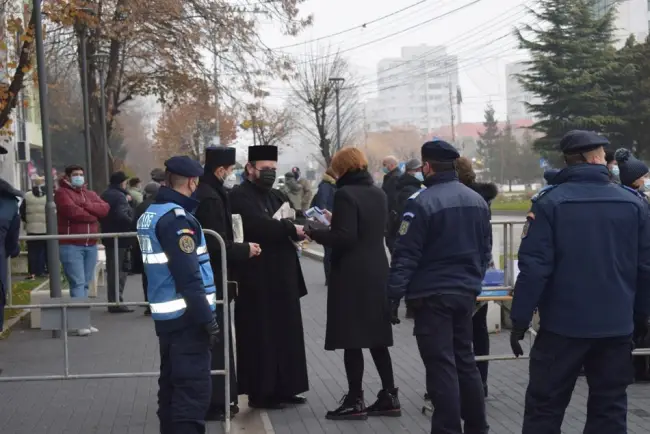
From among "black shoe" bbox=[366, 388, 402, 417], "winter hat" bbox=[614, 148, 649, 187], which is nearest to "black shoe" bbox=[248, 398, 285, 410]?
"black shoe" bbox=[366, 388, 402, 417]

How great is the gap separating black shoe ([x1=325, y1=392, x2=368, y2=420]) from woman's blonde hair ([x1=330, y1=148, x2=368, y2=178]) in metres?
1.70

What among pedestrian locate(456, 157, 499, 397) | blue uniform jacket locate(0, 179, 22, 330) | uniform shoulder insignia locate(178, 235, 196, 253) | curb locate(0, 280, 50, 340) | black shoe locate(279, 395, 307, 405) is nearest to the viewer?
uniform shoulder insignia locate(178, 235, 196, 253)

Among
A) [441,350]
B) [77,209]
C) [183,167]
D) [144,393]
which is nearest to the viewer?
[183,167]

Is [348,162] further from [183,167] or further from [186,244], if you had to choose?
[186,244]

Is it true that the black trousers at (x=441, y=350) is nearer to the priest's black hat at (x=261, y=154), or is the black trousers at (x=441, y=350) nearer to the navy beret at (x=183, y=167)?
the navy beret at (x=183, y=167)

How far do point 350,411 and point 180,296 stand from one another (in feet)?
7.35

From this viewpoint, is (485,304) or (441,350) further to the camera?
(485,304)

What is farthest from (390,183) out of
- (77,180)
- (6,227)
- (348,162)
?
(348,162)

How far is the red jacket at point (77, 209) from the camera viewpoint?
43.2 ft

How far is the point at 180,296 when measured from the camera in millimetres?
6125

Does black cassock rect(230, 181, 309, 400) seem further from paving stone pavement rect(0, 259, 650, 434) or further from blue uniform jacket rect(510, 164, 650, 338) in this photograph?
blue uniform jacket rect(510, 164, 650, 338)

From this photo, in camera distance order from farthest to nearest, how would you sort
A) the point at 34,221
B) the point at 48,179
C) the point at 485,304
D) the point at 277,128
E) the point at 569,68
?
the point at 277,128 < the point at 569,68 < the point at 34,221 < the point at 48,179 < the point at 485,304

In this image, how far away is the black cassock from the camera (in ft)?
26.7

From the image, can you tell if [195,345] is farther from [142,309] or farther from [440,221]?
[142,309]
